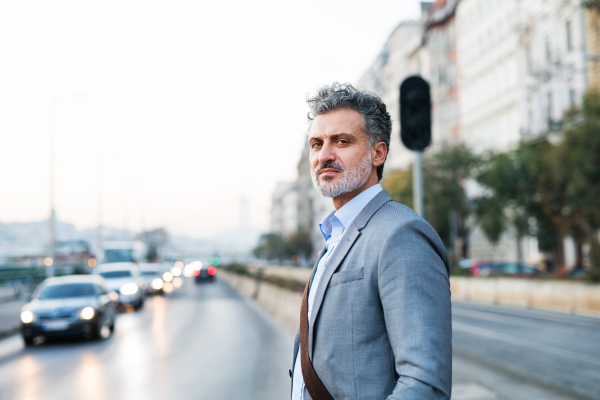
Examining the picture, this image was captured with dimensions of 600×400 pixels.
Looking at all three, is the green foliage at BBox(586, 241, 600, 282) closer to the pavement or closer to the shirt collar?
the pavement

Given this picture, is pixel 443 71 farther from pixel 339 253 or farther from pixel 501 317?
pixel 339 253

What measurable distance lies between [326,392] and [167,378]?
7.99m

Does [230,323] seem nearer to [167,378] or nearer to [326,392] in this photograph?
[167,378]

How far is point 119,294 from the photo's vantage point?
25.6 metres

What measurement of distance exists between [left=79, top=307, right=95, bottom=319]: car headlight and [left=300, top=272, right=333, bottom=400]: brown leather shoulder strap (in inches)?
538

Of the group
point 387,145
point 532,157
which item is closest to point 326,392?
point 387,145

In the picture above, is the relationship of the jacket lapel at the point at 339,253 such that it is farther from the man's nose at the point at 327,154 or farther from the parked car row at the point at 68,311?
the parked car row at the point at 68,311

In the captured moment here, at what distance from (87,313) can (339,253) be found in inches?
548

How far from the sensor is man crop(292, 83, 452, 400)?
1.86 metres

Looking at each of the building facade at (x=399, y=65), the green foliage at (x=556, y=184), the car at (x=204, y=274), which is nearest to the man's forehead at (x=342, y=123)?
the green foliage at (x=556, y=184)

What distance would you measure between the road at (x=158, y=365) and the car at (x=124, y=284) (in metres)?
7.52

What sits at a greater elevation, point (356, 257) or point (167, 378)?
point (356, 257)

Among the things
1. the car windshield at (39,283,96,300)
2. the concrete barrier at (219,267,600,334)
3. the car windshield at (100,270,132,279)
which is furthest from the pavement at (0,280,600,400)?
the car windshield at (100,270,132,279)

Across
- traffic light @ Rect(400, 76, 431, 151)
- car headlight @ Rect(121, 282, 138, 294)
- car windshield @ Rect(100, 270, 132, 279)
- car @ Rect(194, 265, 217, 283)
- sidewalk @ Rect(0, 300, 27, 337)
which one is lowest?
car @ Rect(194, 265, 217, 283)
